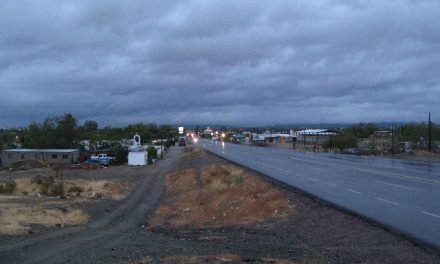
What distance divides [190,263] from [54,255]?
698 centimetres

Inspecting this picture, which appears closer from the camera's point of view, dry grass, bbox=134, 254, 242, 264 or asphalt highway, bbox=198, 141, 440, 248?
dry grass, bbox=134, 254, 242, 264

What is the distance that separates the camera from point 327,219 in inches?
723

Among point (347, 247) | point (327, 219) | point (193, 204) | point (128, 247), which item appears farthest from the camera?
point (193, 204)

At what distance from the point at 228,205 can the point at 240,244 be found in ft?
39.7

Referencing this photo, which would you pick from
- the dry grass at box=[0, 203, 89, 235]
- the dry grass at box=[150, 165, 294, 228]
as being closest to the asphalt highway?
the dry grass at box=[150, 165, 294, 228]

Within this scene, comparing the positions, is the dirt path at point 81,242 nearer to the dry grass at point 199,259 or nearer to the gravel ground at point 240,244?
the gravel ground at point 240,244

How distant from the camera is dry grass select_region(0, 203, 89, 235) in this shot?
25419 millimetres

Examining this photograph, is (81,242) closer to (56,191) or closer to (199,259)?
(199,259)

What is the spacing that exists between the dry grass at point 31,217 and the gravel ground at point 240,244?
1.65 m

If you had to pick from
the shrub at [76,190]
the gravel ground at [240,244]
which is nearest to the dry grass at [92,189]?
the shrub at [76,190]

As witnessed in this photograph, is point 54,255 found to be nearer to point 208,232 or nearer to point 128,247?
point 128,247

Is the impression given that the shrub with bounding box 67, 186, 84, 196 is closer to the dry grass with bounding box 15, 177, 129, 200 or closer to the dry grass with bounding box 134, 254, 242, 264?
the dry grass with bounding box 15, 177, 129, 200

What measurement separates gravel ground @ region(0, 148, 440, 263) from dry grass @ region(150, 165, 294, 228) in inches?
38.7

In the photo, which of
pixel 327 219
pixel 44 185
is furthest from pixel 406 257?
pixel 44 185
